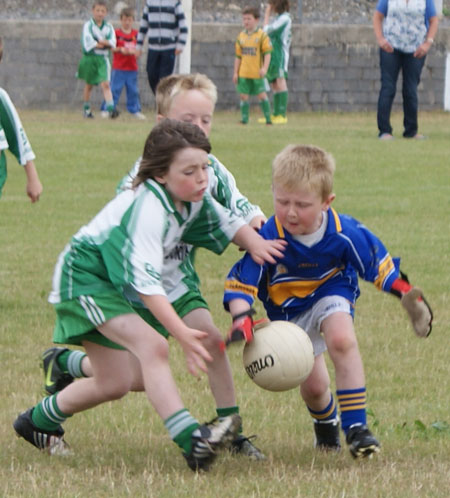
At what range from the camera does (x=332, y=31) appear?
2538cm

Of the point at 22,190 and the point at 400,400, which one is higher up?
the point at 400,400

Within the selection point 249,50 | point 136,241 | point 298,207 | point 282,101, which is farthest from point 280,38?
point 136,241

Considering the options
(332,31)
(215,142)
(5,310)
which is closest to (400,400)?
(5,310)

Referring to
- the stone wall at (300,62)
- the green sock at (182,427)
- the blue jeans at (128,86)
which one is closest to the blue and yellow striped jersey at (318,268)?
the green sock at (182,427)

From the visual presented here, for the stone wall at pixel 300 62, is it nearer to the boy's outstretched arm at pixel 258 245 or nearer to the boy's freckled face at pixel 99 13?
the boy's freckled face at pixel 99 13

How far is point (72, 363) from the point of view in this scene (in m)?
5.48

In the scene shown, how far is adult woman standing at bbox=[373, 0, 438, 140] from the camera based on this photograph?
1731cm

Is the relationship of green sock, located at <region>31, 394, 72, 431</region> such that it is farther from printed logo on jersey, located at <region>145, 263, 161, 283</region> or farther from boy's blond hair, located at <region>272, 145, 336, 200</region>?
boy's blond hair, located at <region>272, 145, 336, 200</region>

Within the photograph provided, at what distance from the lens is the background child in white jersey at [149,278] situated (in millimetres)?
4504

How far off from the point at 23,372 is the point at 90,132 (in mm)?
12922

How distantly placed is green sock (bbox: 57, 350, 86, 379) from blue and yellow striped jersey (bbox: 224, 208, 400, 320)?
34.4 inches

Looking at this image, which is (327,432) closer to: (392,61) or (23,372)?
(23,372)

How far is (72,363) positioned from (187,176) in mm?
1256

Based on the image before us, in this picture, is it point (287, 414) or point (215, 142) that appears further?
point (215, 142)
